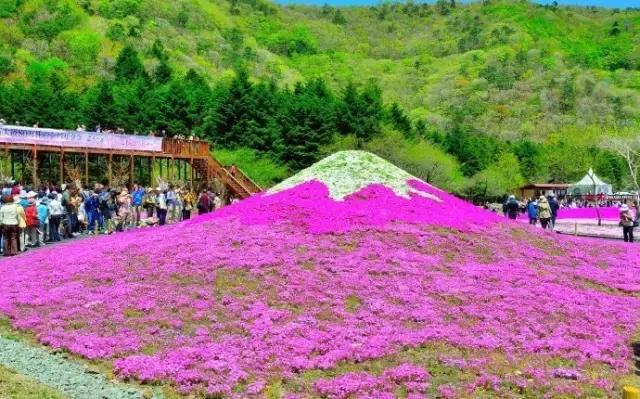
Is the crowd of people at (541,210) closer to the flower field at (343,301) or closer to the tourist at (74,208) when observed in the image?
the flower field at (343,301)

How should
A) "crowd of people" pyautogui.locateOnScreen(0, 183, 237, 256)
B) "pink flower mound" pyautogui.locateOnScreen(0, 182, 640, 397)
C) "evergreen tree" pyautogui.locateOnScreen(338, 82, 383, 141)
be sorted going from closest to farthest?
"pink flower mound" pyautogui.locateOnScreen(0, 182, 640, 397) → "crowd of people" pyautogui.locateOnScreen(0, 183, 237, 256) → "evergreen tree" pyautogui.locateOnScreen(338, 82, 383, 141)

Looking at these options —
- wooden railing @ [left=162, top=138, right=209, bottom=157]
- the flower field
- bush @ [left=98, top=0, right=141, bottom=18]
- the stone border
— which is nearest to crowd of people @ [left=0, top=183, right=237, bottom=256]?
the flower field

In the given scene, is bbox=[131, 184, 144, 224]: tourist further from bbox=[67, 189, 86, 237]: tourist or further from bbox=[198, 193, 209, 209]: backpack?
bbox=[67, 189, 86, 237]: tourist

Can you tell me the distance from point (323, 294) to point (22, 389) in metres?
7.01

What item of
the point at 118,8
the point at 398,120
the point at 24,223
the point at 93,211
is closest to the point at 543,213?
the point at 93,211

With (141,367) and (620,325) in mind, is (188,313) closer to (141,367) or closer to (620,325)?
(141,367)

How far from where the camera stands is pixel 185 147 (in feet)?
150

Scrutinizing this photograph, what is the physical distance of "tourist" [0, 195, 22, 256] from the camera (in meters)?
20.5

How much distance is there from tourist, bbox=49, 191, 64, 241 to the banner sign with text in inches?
339

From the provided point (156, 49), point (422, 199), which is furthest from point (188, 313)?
point (156, 49)

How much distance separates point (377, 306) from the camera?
14055mm

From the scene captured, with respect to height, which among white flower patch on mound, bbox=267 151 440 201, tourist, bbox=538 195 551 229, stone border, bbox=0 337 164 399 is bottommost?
stone border, bbox=0 337 164 399

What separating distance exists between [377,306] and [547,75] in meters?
174

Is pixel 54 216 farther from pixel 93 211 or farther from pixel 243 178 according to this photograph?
pixel 243 178
